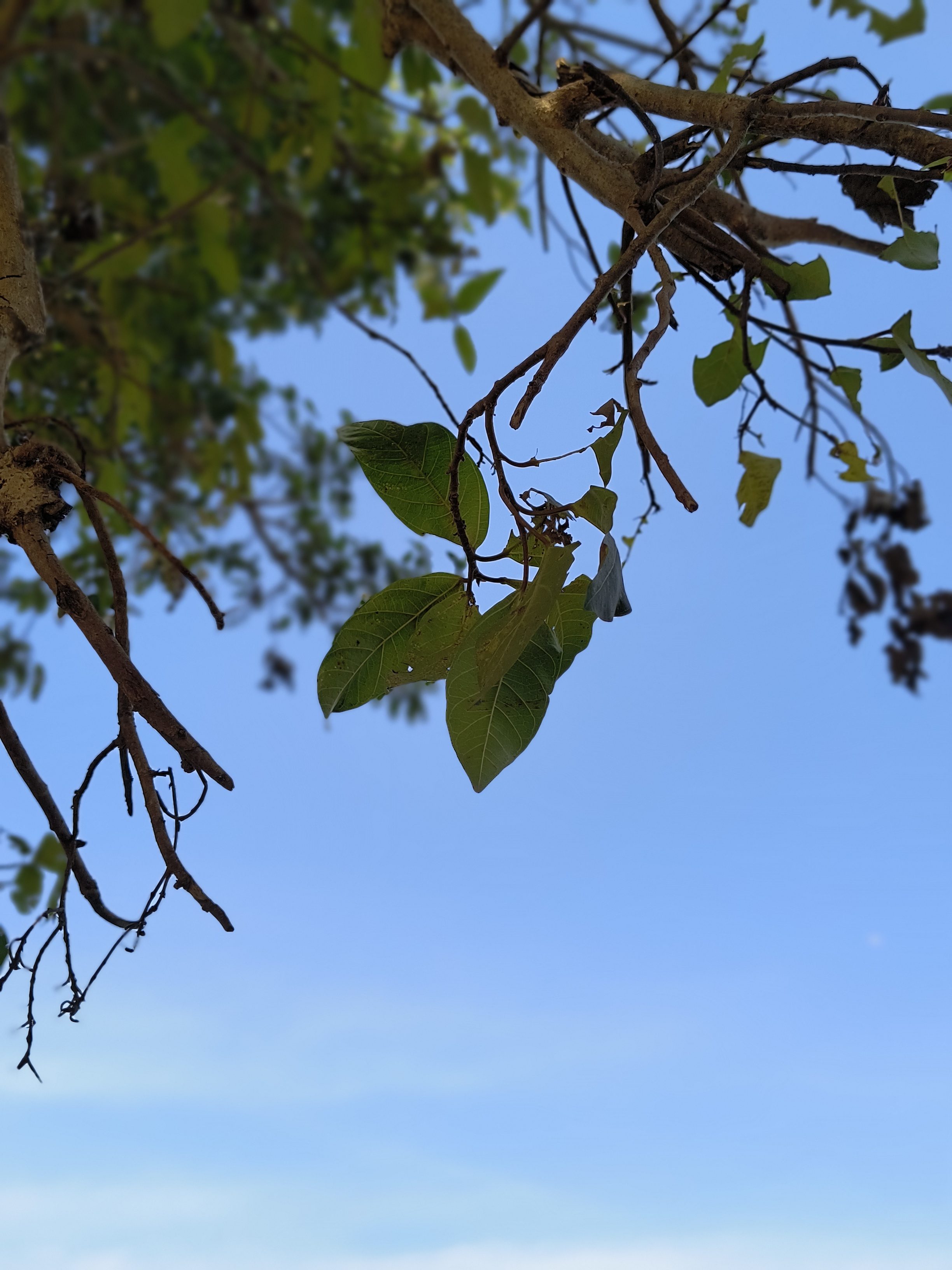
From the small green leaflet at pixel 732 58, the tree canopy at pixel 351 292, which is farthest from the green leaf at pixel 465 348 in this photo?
the small green leaflet at pixel 732 58

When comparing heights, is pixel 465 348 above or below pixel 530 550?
above

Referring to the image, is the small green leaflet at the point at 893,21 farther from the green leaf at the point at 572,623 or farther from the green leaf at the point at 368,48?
the green leaf at the point at 572,623

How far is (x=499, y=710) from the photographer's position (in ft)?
1.23

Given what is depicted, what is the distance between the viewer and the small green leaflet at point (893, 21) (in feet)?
1.74

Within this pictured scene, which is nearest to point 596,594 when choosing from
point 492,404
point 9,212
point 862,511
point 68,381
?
point 492,404

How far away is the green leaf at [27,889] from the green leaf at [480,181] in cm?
58

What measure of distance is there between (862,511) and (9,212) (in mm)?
700

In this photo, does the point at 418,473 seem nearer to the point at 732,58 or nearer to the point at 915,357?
the point at 915,357

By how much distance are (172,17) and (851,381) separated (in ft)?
1.20

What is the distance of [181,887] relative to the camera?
36 centimetres

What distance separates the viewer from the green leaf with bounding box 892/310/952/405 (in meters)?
0.37

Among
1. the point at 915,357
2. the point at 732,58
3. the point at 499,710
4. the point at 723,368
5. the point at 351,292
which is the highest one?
the point at 351,292

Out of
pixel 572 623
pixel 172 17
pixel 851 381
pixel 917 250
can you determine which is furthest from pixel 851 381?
pixel 172 17

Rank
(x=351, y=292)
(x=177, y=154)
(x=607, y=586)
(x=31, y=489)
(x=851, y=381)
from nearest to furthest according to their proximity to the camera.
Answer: (x=607, y=586) < (x=31, y=489) < (x=851, y=381) < (x=177, y=154) < (x=351, y=292)
